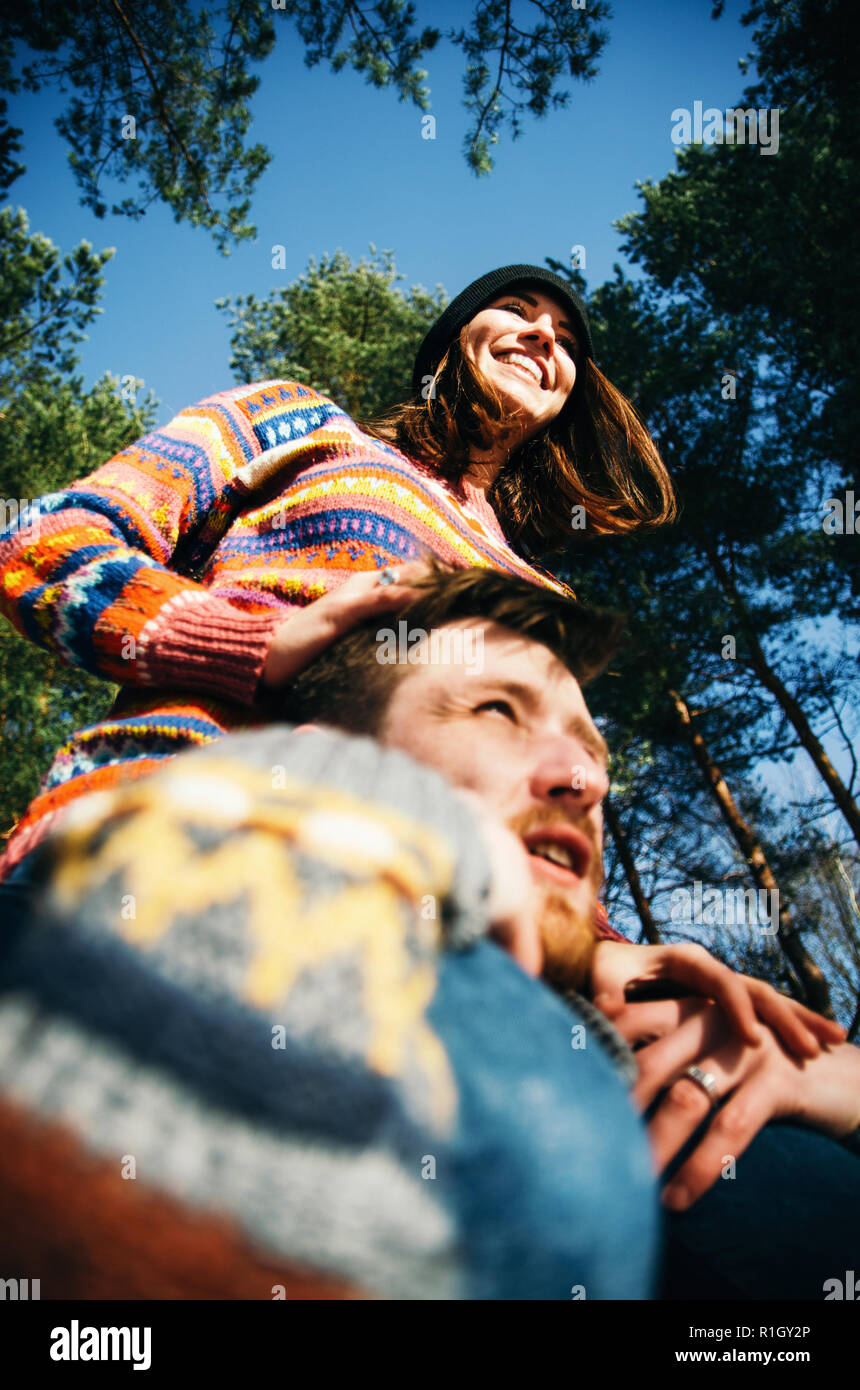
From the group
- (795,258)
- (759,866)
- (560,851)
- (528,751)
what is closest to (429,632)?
(528,751)

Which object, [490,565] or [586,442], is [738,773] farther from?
[490,565]

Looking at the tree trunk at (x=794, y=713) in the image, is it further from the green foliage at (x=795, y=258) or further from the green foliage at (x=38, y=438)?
the green foliage at (x=38, y=438)

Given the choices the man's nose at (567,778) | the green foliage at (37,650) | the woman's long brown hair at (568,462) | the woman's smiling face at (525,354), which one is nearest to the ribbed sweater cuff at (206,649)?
the man's nose at (567,778)

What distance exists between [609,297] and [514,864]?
1133cm

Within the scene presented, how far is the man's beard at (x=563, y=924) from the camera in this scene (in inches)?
34.8

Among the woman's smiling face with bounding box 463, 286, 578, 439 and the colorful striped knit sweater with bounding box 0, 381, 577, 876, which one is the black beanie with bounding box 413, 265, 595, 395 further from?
the colorful striped knit sweater with bounding box 0, 381, 577, 876

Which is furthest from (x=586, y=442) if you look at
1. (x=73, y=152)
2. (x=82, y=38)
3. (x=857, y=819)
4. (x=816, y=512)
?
(x=816, y=512)

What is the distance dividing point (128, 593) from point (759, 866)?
8520 millimetres

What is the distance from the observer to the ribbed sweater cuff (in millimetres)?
1179

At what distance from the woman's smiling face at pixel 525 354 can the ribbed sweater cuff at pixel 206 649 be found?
1341mm

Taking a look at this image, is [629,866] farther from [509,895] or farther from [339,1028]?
[339,1028]

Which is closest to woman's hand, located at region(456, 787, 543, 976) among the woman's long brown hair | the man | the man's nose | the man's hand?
the man

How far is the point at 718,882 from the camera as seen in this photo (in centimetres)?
925

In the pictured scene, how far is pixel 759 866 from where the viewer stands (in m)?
8.41
